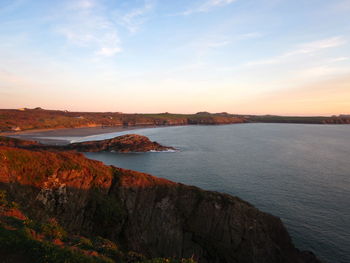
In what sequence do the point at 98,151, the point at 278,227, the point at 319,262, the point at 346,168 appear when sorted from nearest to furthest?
1. the point at 319,262
2. the point at 278,227
3. the point at 346,168
4. the point at 98,151

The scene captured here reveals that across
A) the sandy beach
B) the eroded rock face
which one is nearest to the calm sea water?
the eroded rock face

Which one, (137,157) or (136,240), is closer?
(136,240)

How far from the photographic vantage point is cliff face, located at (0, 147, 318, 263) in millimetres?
20562

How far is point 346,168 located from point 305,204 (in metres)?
34.5

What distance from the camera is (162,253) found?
72.7 feet

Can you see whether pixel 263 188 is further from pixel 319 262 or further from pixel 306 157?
pixel 306 157

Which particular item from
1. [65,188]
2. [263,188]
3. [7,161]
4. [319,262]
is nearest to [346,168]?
[263,188]

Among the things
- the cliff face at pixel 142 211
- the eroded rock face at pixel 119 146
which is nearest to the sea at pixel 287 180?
the eroded rock face at pixel 119 146

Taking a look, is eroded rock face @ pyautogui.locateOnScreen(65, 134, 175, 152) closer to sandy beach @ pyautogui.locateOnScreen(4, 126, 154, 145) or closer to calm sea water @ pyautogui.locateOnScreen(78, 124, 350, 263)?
calm sea water @ pyautogui.locateOnScreen(78, 124, 350, 263)

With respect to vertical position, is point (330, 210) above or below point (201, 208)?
below

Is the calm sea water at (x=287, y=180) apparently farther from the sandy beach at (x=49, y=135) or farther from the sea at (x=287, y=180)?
the sandy beach at (x=49, y=135)

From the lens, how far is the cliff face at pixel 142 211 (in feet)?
67.5

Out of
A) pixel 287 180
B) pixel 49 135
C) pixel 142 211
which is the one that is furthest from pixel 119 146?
pixel 142 211

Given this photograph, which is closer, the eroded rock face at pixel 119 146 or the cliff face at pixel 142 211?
the cliff face at pixel 142 211
